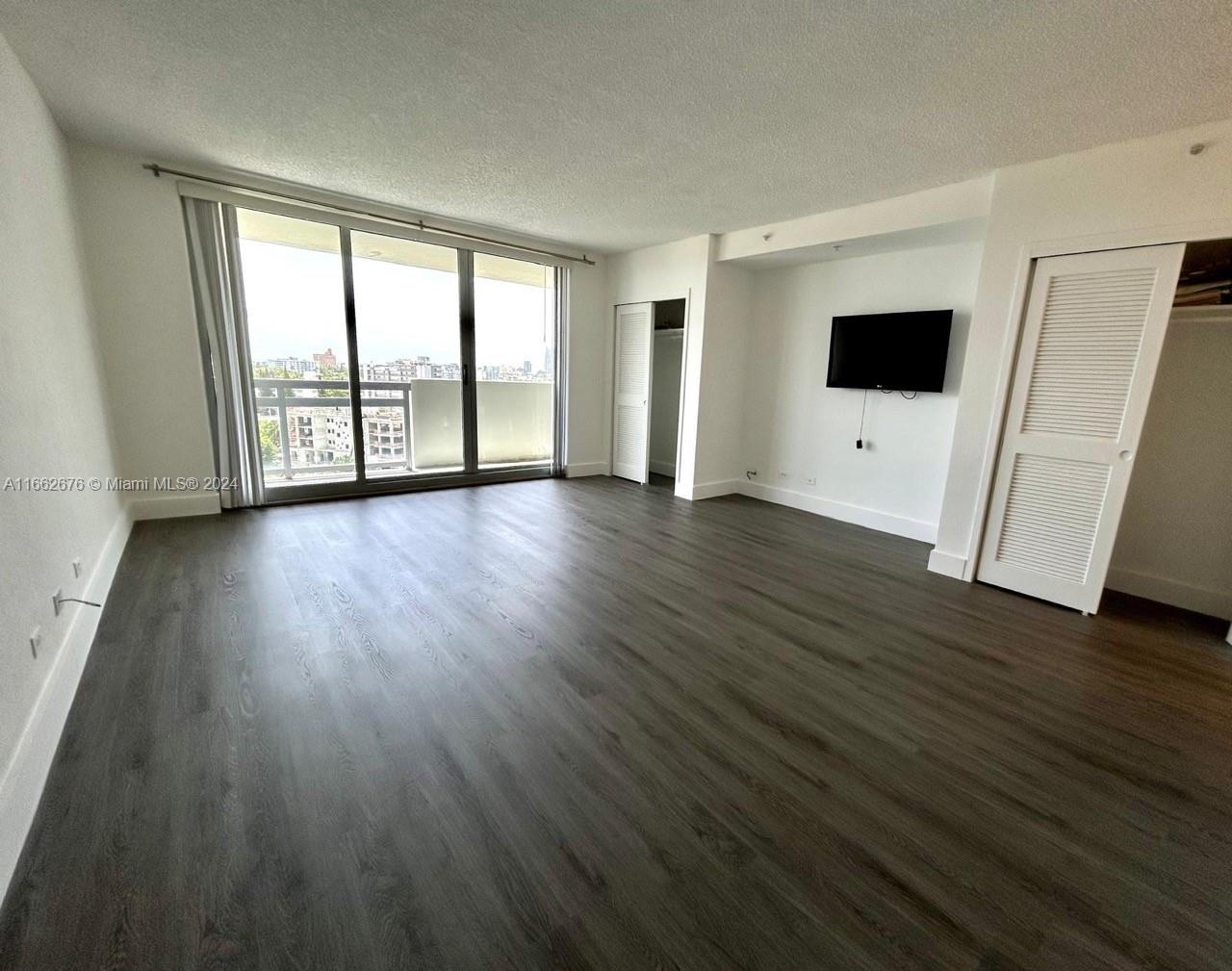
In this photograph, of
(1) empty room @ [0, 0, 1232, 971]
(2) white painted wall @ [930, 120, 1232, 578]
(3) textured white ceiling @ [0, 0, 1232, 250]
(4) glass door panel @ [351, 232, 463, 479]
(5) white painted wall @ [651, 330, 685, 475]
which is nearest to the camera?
(1) empty room @ [0, 0, 1232, 971]

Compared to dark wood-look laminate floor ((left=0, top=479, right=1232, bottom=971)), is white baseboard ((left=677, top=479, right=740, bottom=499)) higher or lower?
higher

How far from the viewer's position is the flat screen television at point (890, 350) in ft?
12.9

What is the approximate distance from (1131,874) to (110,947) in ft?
8.13

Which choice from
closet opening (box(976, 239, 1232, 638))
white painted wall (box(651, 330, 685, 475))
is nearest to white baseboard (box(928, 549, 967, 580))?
closet opening (box(976, 239, 1232, 638))

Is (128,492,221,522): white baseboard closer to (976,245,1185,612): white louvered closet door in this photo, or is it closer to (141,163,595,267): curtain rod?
(141,163,595,267): curtain rod

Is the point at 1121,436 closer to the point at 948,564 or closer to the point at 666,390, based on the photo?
the point at 948,564

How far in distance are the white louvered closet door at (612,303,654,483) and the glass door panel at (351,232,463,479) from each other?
74.7 inches

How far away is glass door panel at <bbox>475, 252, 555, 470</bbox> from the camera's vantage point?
17.7 feet

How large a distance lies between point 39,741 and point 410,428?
389cm

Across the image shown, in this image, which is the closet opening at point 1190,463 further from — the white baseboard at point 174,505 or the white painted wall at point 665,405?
the white baseboard at point 174,505

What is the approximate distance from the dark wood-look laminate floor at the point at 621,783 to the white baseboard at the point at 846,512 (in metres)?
1.32

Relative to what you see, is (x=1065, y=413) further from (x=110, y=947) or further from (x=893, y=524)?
(x=110, y=947)

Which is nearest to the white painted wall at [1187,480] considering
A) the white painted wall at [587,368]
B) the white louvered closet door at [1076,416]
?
the white louvered closet door at [1076,416]

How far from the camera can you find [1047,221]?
2.92 meters
